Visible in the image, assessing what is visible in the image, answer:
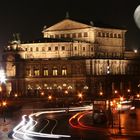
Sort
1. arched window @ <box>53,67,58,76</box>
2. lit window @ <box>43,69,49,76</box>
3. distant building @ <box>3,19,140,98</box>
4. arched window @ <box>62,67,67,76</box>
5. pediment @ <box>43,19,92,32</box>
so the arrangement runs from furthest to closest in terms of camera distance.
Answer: pediment @ <box>43,19,92,32</box>
lit window @ <box>43,69,49,76</box>
arched window @ <box>53,67,58,76</box>
arched window @ <box>62,67,67,76</box>
distant building @ <box>3,19,140,98</box>

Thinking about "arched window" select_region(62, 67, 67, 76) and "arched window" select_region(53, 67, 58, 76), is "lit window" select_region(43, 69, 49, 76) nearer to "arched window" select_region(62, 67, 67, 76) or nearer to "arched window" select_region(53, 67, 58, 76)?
"arched window" select_region(53, 67, 58, 76)

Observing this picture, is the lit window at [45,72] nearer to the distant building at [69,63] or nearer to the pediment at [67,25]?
the distant building at [69,63]

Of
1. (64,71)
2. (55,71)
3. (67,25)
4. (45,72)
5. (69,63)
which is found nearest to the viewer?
(69,63)

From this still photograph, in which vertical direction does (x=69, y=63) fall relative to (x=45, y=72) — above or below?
above

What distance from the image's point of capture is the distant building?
162 metres

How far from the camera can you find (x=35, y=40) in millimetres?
174250

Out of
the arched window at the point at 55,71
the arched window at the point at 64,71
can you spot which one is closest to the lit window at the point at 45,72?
the arched window at the point at 55,71

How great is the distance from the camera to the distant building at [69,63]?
162000mm

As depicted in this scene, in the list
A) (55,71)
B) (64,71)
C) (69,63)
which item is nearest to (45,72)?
(55,71)

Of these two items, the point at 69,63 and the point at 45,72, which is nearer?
the point at 69,63

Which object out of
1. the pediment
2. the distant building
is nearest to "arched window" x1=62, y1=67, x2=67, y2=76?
the distant building

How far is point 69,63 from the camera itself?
163m

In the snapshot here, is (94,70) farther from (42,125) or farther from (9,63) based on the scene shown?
(42,125)

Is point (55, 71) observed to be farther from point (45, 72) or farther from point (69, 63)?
point (69, 63)
